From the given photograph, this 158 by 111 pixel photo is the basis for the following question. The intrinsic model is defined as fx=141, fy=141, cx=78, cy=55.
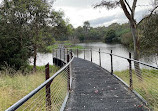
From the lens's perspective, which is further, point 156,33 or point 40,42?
point 40,42

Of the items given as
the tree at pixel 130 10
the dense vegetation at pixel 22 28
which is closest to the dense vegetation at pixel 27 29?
the dense vegetation at pixel 22 28

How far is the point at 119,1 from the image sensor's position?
6.64 metres

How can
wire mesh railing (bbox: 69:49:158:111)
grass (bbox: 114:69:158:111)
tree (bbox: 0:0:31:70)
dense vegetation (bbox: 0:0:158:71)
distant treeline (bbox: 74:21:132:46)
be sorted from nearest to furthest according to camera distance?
1. grass (bbox: 114:69:158:111)
2. wire mesh railing (bbox: 69:49:158:111)
3. dense vegetation (bbox: 0:0:158:71)
4. tree (bbox: 0:0:31:70)
5. distant treeline (bbox: 74:21:132:46)

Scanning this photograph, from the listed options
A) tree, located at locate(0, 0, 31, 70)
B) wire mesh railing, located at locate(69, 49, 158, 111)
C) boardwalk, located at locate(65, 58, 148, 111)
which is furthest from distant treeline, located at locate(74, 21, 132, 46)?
boardwalk, located at locate(65, 58, 148, 111)

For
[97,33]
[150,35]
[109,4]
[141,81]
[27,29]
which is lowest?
[141,81]

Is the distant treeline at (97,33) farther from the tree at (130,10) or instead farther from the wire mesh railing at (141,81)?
the wire mesh railing at (141,81)

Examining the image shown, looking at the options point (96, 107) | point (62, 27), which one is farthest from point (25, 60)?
point (96, 107)

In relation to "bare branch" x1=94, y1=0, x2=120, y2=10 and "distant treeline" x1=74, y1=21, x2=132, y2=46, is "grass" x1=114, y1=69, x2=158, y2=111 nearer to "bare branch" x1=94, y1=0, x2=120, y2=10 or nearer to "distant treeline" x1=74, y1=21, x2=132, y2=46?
"bare branch" x1=94, y1=0, x2=120, y2=10

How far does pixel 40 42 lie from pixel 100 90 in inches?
324

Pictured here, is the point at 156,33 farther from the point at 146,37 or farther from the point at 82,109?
the point at 82,109

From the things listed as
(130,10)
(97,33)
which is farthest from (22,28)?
(97,33)

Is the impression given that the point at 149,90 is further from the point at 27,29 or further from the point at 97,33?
the point at 97,33

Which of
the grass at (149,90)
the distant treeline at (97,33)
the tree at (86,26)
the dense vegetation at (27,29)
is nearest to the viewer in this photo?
the grass at (149,90)

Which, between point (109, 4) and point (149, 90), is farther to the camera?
point (109, 4)
